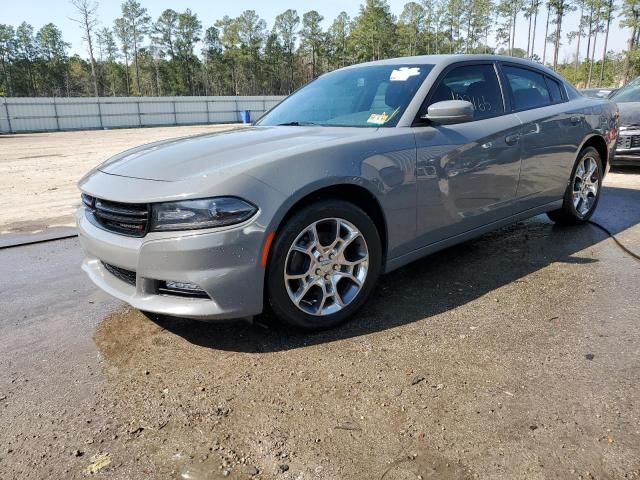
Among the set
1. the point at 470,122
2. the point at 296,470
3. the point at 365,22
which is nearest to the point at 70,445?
the point at 296,470

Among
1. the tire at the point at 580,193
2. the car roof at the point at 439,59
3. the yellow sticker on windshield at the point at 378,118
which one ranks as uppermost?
the car roof at the point at 439,59

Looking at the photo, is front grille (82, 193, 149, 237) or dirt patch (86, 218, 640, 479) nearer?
dirt patch (86, 218, 640, 479)

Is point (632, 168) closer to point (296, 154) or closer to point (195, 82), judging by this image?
point (296, 154)

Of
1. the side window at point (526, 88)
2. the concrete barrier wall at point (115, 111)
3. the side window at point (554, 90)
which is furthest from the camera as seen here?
the concrete barrier wall at point (115, 111)

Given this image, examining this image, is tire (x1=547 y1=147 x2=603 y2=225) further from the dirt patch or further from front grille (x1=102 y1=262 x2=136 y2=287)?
front grille (x1=102 y1=262 x2=136 y2=287)

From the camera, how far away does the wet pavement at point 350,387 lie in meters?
1.93

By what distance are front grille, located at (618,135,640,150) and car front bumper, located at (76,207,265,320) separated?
24.7 feet

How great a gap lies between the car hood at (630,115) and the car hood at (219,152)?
21.6 feet

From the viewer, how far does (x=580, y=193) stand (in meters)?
4.98

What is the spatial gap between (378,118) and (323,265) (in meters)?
1.10

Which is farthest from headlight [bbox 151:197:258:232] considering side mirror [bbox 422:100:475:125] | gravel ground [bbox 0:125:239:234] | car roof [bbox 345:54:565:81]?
gravel ground [bbox 0:125:239:234]

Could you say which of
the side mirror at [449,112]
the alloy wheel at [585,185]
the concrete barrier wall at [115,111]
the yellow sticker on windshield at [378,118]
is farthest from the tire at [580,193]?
the concrete barrier wall at [115,111]

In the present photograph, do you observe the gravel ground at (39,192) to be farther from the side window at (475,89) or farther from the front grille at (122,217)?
the front grille at (122,217)

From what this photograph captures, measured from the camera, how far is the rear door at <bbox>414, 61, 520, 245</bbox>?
3.26 meters
